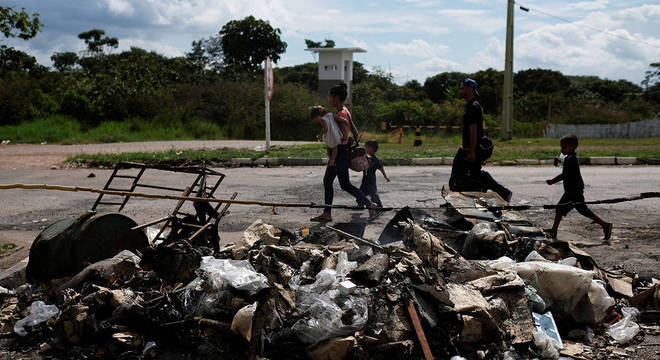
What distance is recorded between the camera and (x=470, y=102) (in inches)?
251

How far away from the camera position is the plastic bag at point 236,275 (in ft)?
10.8

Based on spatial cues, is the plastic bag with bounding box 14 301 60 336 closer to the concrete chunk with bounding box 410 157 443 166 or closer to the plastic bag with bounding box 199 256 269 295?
the plastic bag with bounding box 199 256 269 295

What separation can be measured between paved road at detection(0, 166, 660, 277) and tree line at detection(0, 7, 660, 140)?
41.6ft

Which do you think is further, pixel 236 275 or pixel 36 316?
pixel 36 316

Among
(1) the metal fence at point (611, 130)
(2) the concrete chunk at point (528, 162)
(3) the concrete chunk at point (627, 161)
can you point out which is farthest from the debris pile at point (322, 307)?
(1) the metal fence at point (611, 130)

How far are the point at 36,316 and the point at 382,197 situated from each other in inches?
227

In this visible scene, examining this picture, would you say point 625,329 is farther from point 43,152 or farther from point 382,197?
point 43,152

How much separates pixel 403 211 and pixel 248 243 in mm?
1429

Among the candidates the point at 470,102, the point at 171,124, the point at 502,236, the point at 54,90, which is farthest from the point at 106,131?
the point at 502,236

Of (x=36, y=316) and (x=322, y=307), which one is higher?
(x=322, y=307)

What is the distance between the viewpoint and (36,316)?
3670 mm

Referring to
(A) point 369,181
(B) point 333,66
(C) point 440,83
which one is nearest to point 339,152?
(A) point 369,181

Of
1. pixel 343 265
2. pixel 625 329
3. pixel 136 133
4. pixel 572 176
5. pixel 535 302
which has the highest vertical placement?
pixel 136 133

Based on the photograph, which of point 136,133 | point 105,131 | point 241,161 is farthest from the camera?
point 105,131
